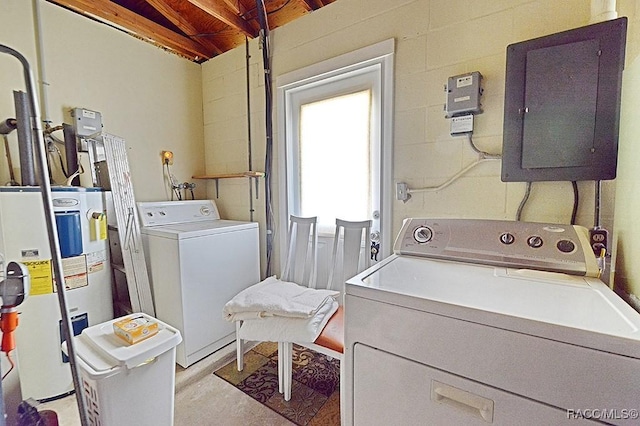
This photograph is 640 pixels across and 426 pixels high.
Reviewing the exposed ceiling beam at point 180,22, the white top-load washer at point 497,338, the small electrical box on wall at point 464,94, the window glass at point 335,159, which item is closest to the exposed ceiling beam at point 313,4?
the window glass at point 335,159

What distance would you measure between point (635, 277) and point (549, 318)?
0.41 metres

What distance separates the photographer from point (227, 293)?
6.94 ft

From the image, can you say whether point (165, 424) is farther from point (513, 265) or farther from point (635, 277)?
point (635, 277)

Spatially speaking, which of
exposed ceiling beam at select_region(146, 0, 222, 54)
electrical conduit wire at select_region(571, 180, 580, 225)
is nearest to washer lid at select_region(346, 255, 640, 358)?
electrical conduit wire at select_region(571, 180, 580, 225)

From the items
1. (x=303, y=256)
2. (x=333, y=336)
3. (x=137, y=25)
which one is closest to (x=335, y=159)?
(x=303, y=256)

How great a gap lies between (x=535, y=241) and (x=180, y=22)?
2.88m

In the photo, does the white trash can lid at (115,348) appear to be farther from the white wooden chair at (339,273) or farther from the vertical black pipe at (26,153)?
the vertical black pipe at (26,153)

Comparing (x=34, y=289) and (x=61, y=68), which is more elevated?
(x=61, y=68)

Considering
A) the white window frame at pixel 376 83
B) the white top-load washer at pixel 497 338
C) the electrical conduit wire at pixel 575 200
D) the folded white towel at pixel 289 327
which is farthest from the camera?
the white window frame at pixel 376 83

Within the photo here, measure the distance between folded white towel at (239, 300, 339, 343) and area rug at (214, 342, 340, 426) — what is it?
0.39 metres

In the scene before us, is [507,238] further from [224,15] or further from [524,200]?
[224,15]

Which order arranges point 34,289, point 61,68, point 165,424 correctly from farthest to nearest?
point 61,68 < point 34,289 < point 165,424

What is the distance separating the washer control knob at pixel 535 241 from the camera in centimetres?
108

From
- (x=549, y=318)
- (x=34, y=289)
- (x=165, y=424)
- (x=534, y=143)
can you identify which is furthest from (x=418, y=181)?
(x=34, y=289)
